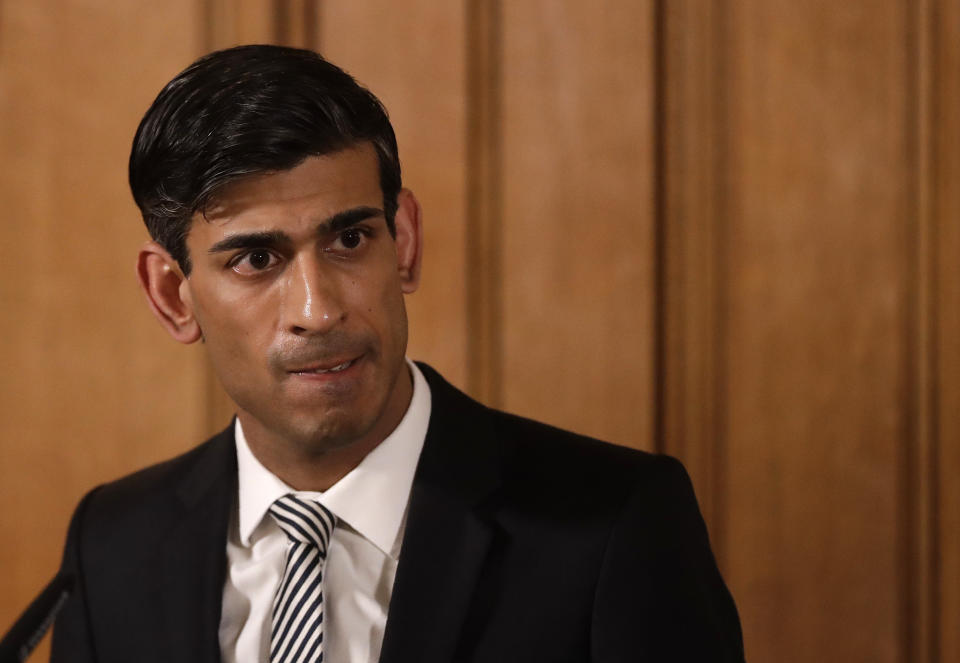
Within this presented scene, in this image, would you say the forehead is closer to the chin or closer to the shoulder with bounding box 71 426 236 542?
the chin

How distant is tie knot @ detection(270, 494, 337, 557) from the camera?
1.09 m

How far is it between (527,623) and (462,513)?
128mm

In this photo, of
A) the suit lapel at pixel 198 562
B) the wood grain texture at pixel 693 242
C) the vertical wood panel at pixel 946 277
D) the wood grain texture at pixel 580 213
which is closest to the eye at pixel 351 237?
the suit lapel at pixel 198 562

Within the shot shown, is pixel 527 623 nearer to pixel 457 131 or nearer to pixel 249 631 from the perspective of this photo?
pixel 249 631

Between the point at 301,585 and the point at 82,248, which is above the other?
the point at 82,248

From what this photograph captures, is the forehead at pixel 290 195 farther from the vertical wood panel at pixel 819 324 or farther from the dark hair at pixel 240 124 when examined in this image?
the vertical wood panel at pixel 819 324

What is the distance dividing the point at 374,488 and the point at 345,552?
0.07 m

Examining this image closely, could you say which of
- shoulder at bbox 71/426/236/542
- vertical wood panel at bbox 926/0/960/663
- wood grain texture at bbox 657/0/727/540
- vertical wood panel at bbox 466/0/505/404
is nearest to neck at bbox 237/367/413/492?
shoulder at bbox 71/426/236/542

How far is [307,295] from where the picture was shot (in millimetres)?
983

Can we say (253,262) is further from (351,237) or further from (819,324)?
(819,324)

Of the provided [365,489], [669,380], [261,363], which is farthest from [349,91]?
[669,380]

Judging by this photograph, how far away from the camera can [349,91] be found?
1034 mm

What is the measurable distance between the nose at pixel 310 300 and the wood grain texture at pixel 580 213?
20.4 inches

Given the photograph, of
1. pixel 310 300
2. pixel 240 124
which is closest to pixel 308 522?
pixel 310 300
